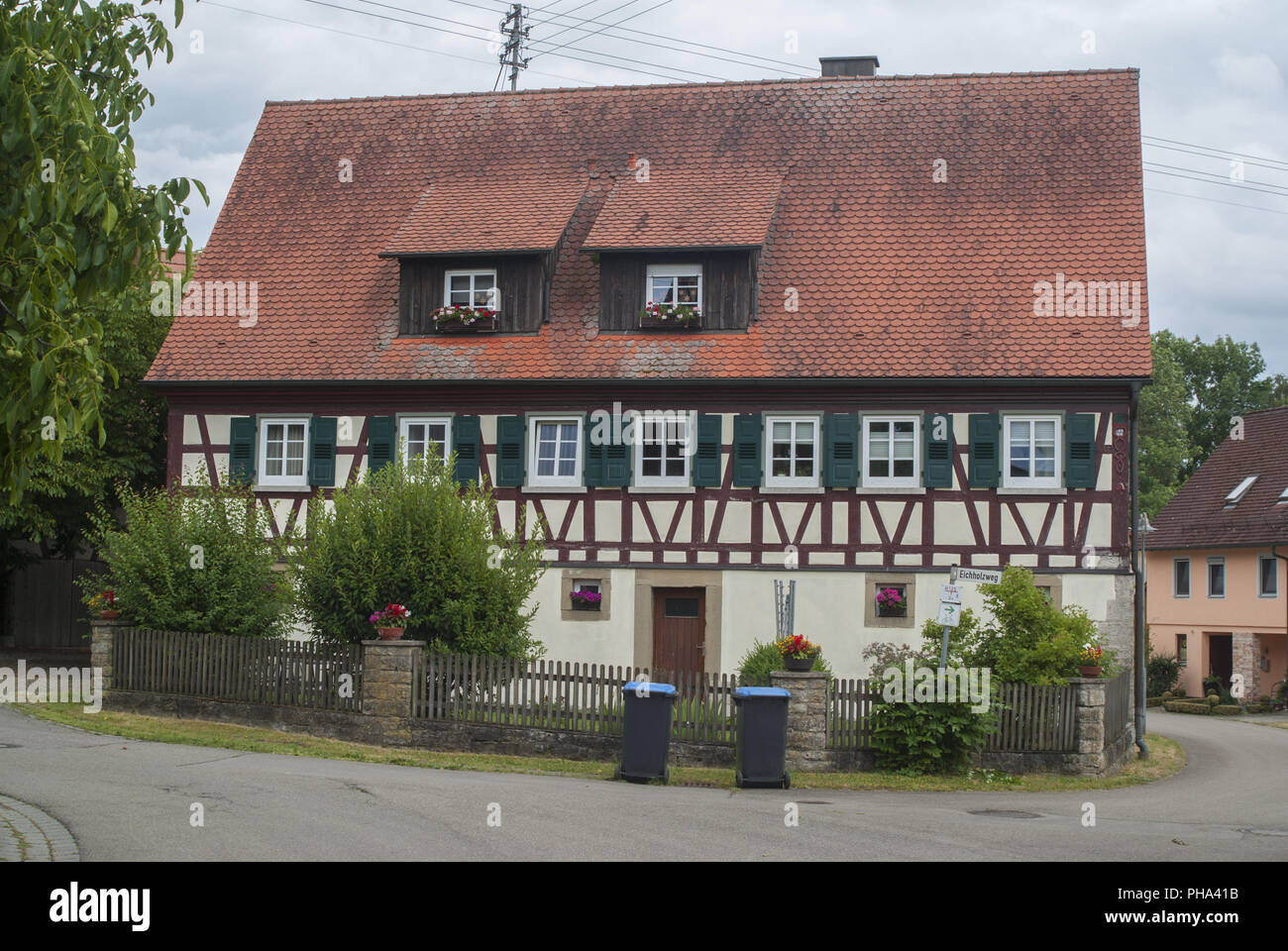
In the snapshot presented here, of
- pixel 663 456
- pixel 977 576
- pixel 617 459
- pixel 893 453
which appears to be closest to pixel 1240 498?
pixel 893 453

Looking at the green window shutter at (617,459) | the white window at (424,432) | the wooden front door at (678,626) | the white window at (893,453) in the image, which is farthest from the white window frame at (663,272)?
the wooden front door at (678,626)

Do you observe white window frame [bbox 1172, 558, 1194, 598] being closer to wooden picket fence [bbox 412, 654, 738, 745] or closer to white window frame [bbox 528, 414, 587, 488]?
white window frame [bbox 528, 414, 587, 488]

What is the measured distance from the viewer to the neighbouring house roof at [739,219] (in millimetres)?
23078

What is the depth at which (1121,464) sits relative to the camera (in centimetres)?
2212

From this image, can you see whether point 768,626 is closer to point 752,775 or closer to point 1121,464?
point 1121,464

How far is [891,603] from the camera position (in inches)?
878

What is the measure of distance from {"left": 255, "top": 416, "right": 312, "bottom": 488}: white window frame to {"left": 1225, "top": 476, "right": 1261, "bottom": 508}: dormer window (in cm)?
2919

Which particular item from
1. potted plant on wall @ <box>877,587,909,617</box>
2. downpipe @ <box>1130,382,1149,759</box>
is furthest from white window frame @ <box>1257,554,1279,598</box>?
potted plant on wall @ <box>877,587,909,617</box>

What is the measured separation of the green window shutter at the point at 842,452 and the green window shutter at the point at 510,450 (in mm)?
4872

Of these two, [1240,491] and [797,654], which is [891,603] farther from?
[1240,491]

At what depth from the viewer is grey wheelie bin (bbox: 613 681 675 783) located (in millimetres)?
15539

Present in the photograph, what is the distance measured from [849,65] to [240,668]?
16.7 metres

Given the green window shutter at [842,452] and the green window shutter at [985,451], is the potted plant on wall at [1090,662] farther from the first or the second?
the green window shutter at [842,452]
